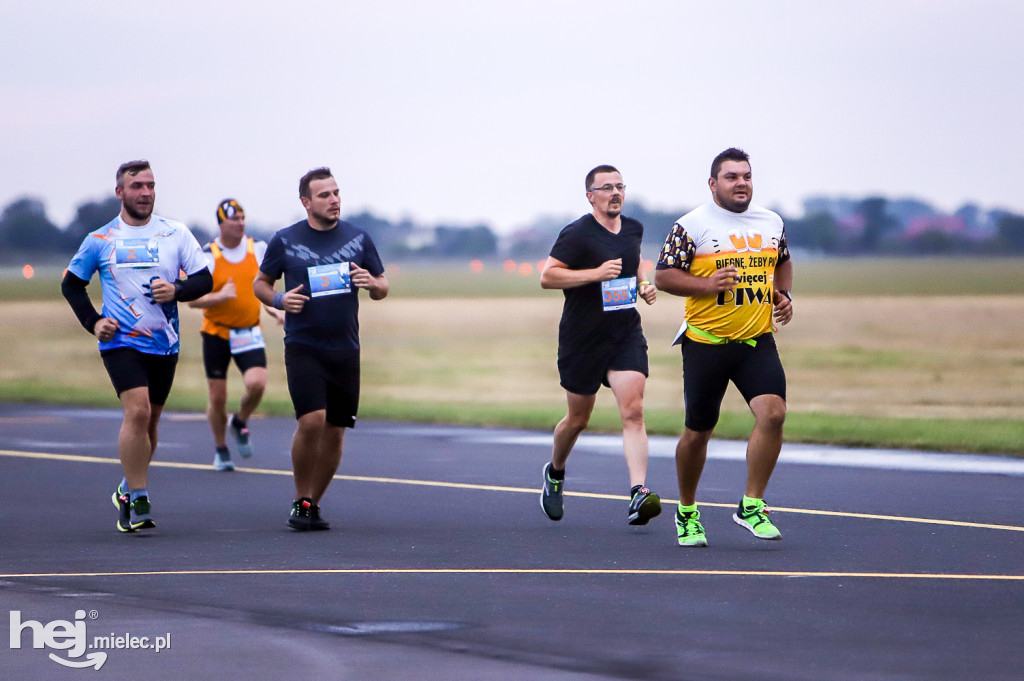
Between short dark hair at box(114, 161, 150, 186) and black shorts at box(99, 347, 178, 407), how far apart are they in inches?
41.3

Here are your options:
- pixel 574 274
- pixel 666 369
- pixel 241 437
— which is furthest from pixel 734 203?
pixel 666 369

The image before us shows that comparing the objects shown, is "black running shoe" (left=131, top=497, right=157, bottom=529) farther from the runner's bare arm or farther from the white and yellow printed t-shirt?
the white and yellow printed t-shirt

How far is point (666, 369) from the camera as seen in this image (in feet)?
95.8

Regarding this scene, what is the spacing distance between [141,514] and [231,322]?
402 centimetres

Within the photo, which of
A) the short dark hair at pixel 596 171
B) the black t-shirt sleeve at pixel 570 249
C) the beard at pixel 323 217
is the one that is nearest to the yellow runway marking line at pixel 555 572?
the black t-shirt sleeve at pixel 570 249

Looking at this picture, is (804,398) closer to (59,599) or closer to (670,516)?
(670,516)

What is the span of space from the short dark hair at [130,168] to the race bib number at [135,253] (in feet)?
1.22

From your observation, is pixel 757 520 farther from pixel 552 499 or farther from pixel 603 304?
pixel 603 304

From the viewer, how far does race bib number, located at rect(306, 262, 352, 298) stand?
980 centimetres

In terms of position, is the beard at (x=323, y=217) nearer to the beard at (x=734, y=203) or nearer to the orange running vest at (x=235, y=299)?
the beard at (x=734, y=203)

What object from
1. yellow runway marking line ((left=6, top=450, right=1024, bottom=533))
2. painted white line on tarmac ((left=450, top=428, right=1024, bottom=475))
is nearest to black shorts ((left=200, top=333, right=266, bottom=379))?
yellow runway marking line ((left=6, top=450, right=1024, bottom=533))

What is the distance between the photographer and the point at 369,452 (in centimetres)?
1457

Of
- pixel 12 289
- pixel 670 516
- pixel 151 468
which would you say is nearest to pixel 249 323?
pixel 151 468

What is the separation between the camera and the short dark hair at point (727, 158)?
8.84 meters
